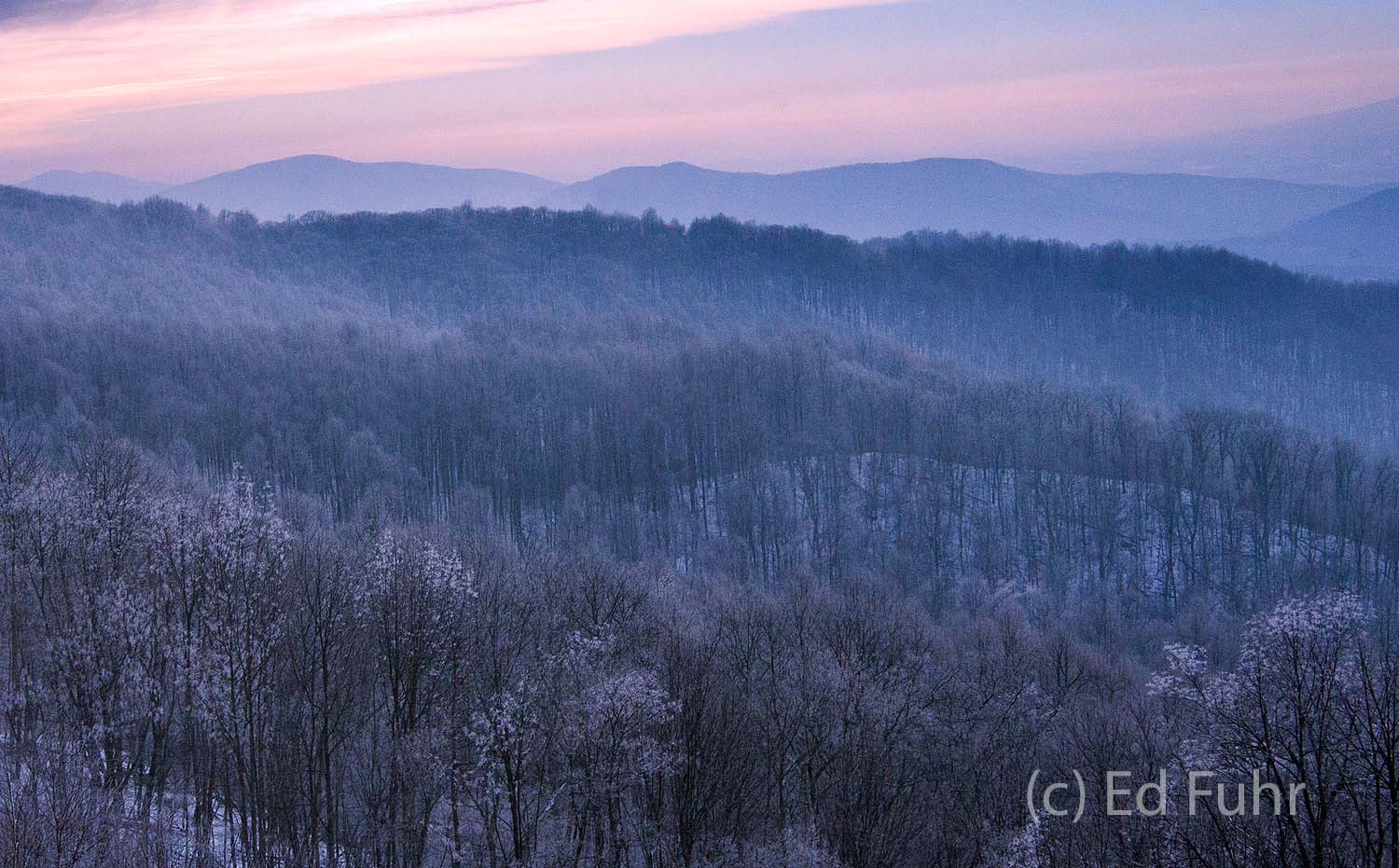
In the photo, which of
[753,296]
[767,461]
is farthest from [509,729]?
[753,296]

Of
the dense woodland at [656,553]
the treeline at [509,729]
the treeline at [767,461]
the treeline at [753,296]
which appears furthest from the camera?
the treeline at [753,296]

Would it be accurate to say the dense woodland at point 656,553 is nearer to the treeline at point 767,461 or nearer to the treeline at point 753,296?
the treeline at point 767,461

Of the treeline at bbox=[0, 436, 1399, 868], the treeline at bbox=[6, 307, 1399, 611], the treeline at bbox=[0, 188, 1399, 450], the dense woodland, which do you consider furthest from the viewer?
the treeline at bbox=[0, 188, 1399, 450]

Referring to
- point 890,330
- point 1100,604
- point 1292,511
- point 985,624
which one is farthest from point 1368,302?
point 985,624

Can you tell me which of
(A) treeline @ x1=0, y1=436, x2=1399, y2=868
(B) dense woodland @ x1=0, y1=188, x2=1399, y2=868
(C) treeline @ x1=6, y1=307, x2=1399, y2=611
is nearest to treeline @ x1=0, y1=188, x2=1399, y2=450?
(B) dense woodland @ x1=0, y1=188, x2=1399, y2=868

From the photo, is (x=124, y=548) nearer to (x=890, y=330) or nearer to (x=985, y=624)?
(x=985, y=624)

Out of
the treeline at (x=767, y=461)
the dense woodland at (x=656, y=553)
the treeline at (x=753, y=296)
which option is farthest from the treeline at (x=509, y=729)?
the treeline at (x=753, y=296)

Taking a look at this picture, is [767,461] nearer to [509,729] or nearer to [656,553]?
[656,553]

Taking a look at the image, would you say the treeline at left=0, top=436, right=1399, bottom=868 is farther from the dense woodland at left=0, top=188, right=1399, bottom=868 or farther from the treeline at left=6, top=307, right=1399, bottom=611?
the treeline at left=6, top=307, right=1399, bottom=611
